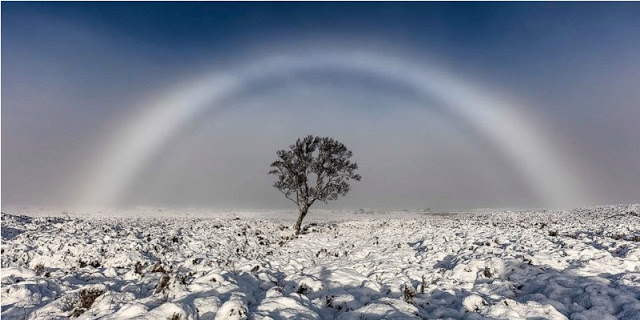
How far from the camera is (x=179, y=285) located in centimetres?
781

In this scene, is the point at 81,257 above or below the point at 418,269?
above

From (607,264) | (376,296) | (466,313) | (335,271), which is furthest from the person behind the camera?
(335,271)

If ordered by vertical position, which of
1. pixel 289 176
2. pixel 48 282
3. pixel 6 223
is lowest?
pixel 48 282

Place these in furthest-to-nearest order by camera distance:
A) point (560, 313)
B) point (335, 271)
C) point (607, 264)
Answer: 1. point (335, 271)
2. point (607, 264)
3. point (560, 313)

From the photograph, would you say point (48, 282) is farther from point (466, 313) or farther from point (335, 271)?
point (466, 313)

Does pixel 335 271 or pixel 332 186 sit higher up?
pixel 332 186

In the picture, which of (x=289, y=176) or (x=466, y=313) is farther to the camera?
(x=289, y=176)

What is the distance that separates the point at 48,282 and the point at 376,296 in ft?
→ 28.8

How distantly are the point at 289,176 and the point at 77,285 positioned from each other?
26.9 meters

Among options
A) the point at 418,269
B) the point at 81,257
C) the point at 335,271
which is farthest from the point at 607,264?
the point at 81,257

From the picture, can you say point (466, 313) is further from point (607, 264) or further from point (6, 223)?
point (6, 223)

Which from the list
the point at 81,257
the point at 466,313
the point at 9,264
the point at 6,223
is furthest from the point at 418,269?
the point at 6,223

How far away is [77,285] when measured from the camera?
30.5 feet

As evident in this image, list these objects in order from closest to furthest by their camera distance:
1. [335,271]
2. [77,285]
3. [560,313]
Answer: [560,313]
[77,285]
[335,271]
